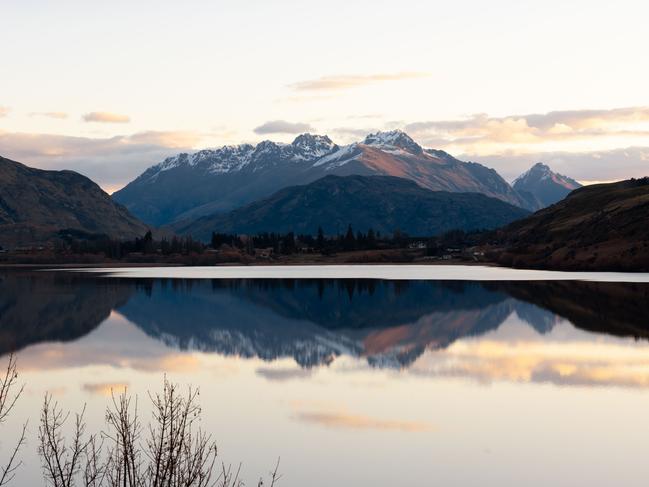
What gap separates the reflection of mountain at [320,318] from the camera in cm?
6025

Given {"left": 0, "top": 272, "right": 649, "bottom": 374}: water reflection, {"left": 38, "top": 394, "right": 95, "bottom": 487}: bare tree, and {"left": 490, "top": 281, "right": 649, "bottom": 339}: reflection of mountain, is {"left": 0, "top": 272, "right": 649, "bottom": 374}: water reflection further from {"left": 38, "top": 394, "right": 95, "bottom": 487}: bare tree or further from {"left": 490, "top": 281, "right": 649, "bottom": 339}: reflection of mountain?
{"left": 38, "top": 394, "right": 95, "bottom": 487}: bare tree

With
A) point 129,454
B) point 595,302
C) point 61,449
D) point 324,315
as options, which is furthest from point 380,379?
point 595,302

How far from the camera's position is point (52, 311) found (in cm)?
8825

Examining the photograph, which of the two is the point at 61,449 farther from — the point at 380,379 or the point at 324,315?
the point at 324,315

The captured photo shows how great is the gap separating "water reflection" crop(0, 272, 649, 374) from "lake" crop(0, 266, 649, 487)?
31cm

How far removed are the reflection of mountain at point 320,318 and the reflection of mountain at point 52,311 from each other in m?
3.96

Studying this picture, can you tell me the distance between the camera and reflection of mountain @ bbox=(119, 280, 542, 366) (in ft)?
198

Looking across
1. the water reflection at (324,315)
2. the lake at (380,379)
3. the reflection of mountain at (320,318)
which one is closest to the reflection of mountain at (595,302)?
the water reflection at (324,315)

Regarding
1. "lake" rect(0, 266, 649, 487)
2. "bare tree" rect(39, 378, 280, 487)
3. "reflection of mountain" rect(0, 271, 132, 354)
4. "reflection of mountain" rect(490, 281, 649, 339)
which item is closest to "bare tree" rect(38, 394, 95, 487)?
"bare tree" rect(39, 378, 280, 487)

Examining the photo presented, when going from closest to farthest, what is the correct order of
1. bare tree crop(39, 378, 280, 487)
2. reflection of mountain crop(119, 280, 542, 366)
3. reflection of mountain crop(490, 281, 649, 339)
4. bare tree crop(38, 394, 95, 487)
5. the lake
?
bare tree crop(39, 378, 280, 487) → bare tree crop(38, 394, 95, 487) → the lake → reflection of mountain crop(119, 280, 542, 366) → reflection of mountain crop(490, 281, 649, 339)

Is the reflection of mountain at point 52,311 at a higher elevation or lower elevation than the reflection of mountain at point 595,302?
lower

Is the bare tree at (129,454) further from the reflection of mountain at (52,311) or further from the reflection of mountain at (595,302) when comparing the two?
the reflection of mountain at (595,302)

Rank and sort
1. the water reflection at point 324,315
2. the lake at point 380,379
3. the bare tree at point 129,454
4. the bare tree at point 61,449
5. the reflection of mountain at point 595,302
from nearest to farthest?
the bare tree at point 129,454 < the bare tree at point 61,449 < the lake at point 380,379 < the water reflection at point 324,315 < the reflection of mountain at point 595,302

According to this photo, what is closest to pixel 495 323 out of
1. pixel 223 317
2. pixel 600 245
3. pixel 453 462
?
pixel 223 317
